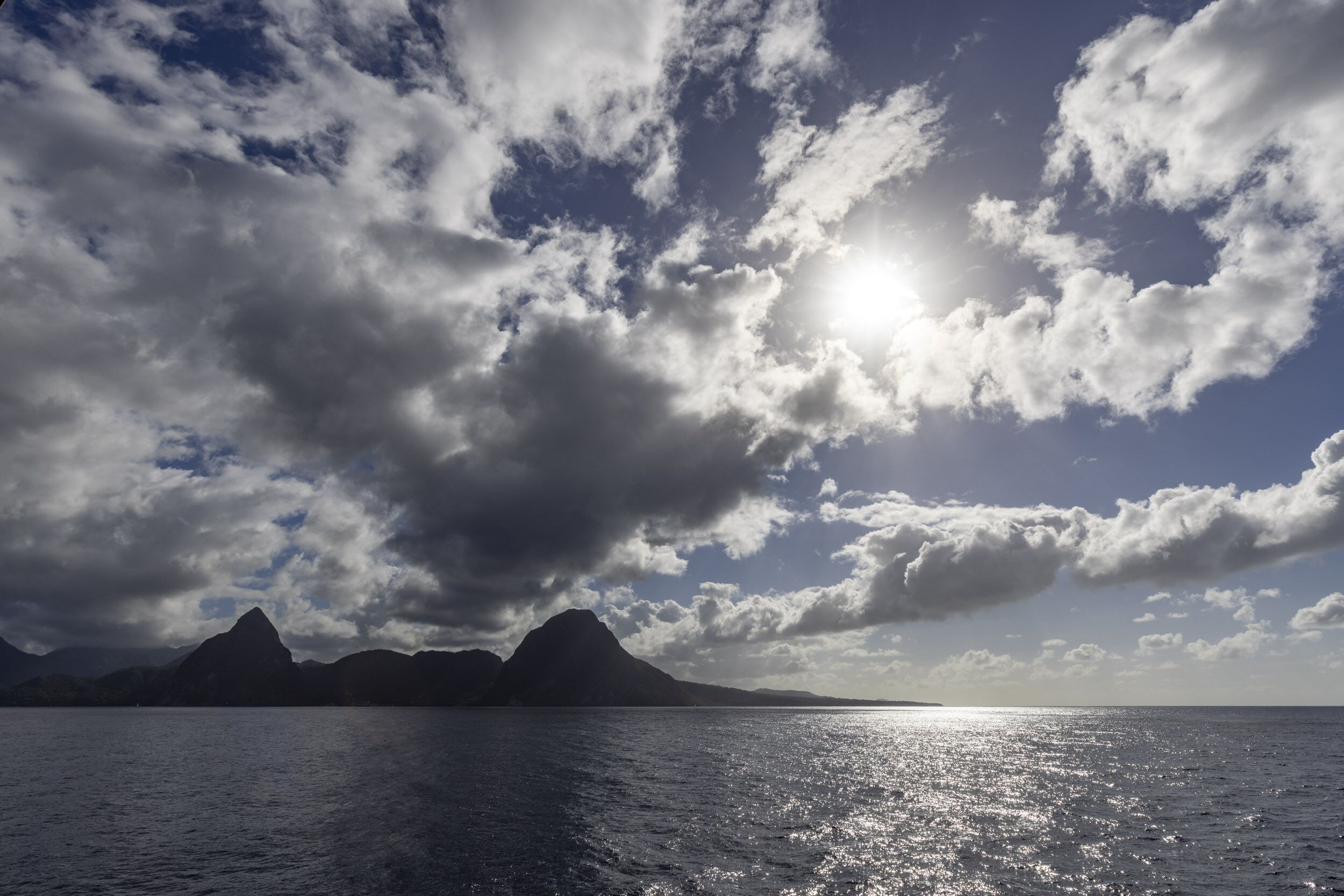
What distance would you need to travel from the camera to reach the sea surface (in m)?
41.2

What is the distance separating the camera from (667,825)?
5597cm

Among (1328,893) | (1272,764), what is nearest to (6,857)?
(1328,893)

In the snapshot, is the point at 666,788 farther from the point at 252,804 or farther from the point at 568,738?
the point at 568,738

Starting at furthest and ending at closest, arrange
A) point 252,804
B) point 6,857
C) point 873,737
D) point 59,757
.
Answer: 1. point 873,737
2. point 59,757
3. point 252,804
4. point 6,857

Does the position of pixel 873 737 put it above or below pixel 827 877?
below

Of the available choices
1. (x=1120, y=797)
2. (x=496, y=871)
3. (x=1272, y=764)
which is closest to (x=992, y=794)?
(x=1120, y=797)

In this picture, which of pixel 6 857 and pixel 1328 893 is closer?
pixel 1328 893

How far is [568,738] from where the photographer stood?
158750mm

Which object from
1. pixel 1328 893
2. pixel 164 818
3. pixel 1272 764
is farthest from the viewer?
pixel 1272 764

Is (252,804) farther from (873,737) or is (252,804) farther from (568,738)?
(873,737)

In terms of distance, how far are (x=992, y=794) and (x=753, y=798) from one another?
2898 cm

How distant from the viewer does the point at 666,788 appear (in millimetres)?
76688

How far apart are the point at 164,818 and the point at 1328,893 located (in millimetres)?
91320

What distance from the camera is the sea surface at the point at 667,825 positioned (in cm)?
4125
